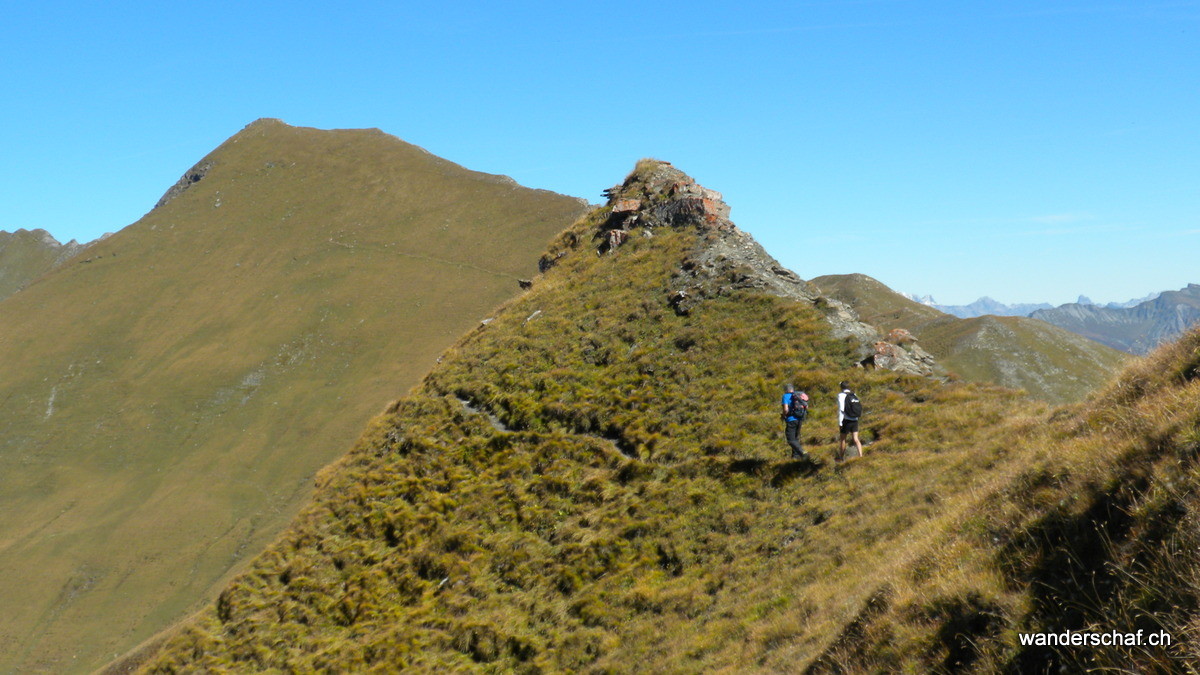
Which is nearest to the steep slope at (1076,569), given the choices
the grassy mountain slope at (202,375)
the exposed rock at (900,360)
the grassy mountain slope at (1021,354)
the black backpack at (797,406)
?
the black backpack at (797,406)

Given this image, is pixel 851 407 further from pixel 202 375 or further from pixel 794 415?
pixel 202 375

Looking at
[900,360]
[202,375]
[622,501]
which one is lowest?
[622,501]

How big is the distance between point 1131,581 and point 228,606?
1229 inches

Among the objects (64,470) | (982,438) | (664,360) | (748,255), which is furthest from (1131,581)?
(64,470)

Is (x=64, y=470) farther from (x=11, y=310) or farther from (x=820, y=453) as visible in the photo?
(x=820, y=453)

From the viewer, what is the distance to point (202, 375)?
498 ft

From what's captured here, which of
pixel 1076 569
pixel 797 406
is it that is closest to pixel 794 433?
pixel 797 406

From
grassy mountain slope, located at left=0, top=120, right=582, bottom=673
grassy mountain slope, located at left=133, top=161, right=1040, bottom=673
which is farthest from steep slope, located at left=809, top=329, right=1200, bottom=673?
grassy mountain slope, located at left=0, top=120, right=582, bottom=673

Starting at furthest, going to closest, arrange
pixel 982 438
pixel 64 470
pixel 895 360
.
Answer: pixel 64 470
pixel 895 360
pixel 982 438

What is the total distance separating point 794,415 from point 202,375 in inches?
6223

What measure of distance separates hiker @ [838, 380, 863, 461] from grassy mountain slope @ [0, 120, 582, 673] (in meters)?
95.9

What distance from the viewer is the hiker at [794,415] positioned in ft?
67.8

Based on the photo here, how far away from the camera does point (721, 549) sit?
63.2 ft

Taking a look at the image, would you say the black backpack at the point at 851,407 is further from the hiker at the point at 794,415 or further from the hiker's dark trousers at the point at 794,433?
the hiker's dark trousers at the point at 794,433
